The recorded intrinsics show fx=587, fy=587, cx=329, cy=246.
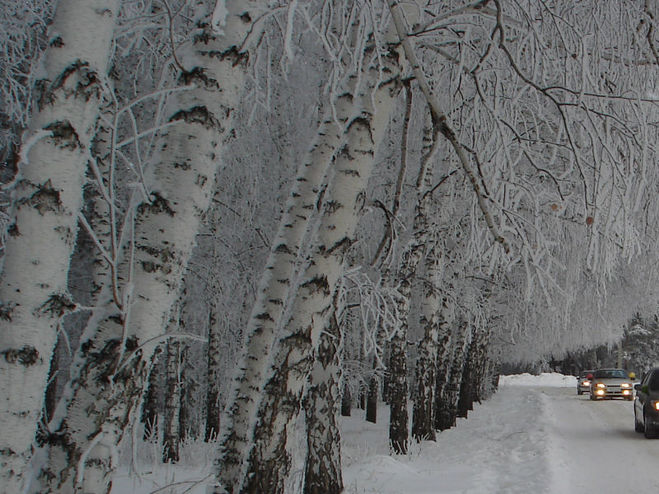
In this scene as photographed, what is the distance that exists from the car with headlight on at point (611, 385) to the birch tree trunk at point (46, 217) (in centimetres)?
2860

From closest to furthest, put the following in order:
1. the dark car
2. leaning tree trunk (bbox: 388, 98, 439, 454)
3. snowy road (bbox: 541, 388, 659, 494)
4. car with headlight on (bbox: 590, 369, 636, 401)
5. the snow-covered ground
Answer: the snow-covered ground → snowy road (bbox: 541, 388, 659, 494) → leaning tree trunk (bbox: 388, 98, 439, 454) → the dark car → car with headlight on (bbox: 590, 369, 636, 401)

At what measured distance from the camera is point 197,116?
2.47m

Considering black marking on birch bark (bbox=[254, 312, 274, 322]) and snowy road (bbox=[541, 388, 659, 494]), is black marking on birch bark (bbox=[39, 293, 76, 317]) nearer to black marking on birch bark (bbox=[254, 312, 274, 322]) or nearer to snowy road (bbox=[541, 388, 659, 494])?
black marking on birch bark (bbox=[254, 312, 274, 322])

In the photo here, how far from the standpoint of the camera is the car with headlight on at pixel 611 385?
85.9 feet

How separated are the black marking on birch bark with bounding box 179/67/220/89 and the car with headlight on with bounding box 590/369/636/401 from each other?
28.1 meters

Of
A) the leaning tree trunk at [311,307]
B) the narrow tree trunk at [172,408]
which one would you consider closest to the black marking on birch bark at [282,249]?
the leaning tree trunk at [311,307]

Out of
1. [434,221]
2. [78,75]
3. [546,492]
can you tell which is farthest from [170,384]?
[78,75]

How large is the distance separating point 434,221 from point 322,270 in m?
8.42

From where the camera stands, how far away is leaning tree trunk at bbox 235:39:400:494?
385cm

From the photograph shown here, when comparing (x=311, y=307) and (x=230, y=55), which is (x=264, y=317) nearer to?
(x=311, y=307)

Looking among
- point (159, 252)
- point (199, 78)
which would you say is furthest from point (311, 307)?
point (199, 78)

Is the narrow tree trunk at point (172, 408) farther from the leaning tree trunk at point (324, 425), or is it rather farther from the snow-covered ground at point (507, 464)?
the leaning tree trunk at point (324, 425)

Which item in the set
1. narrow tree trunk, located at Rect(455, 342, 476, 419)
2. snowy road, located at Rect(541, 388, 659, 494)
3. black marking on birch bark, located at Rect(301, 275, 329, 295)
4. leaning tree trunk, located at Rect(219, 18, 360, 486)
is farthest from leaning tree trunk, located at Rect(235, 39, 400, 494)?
narrow tree trunk, located at Rect(455, 342, 476, 419)

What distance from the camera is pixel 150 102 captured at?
10398mm
